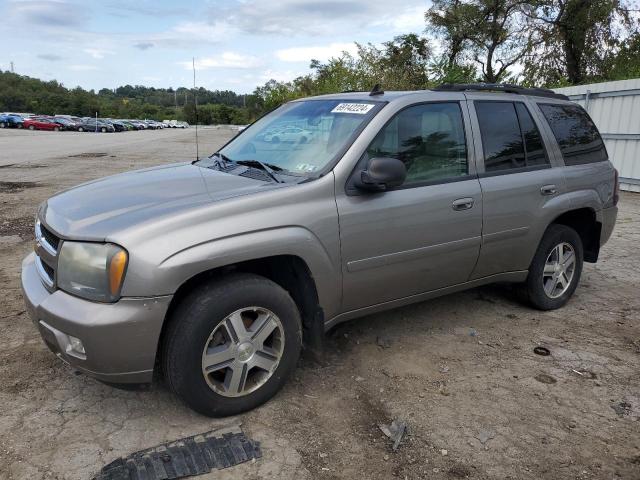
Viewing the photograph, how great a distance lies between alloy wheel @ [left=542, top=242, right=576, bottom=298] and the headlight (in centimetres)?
342

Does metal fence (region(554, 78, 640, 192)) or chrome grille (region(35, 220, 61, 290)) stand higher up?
metal fence (region(554, 78, 640, 192))

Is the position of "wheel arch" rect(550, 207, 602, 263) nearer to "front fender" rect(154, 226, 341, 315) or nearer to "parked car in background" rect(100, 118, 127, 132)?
"front fender" rect(154, 226, 341, 315)

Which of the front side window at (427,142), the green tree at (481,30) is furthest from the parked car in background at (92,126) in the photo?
the front side window at (427,142)

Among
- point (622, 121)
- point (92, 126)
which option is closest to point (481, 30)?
point (622, 121)

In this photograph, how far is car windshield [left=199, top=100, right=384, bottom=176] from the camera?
11.1ft

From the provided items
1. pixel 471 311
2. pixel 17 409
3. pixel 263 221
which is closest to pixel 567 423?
pixel 471 311

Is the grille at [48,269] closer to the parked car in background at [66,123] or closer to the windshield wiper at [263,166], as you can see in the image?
the windshield wiper at [263,166]

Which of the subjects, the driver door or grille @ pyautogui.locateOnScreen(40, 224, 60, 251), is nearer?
grille @ pyautogui.locateOnScreen(40, 224, 60, 251)

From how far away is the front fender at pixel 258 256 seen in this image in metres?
2.62

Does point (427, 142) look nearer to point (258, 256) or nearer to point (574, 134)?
point (258, 256)

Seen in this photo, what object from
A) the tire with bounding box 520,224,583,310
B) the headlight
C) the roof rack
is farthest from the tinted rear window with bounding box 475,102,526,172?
the headlight

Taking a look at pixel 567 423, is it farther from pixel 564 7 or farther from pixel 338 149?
pixel 564 7

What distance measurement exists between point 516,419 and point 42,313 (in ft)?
8.52

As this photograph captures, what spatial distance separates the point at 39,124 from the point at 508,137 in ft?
188
